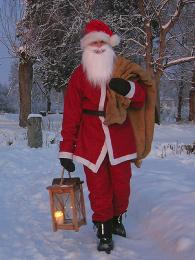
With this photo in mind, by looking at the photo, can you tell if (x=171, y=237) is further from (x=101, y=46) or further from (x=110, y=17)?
(x=110, y=17)

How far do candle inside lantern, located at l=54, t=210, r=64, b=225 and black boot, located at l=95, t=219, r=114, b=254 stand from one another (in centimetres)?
32

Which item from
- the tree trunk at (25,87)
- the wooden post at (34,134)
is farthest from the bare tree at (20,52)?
the wooden post at (34,134)

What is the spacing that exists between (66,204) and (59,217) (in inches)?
5.3

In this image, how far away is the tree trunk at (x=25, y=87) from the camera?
855 inches

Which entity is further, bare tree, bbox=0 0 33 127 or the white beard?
bare tree, bbox=0 0 33 127

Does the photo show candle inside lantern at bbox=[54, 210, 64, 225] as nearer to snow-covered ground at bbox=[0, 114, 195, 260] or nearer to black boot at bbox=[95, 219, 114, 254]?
snow-covered ground at bbox=[0, 114, 195, 260]

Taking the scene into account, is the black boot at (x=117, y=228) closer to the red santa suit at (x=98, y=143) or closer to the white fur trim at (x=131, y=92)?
the red santa suit at (x=98, y=143)

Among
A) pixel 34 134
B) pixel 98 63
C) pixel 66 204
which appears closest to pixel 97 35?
pixel 98 63

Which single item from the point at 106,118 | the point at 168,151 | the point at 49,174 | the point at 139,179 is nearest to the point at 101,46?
the point at 106,118

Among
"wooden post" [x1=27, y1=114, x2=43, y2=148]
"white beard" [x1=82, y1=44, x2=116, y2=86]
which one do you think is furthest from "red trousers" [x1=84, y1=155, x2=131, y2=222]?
"wooden post" [x1=27, y1=114, x2=43, y2=148]

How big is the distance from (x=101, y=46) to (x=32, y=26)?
17.0 metres

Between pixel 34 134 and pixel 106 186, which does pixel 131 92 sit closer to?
pixel 106 186

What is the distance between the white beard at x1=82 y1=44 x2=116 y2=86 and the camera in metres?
4.15

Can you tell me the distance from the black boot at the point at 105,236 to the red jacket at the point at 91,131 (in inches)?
19.8
